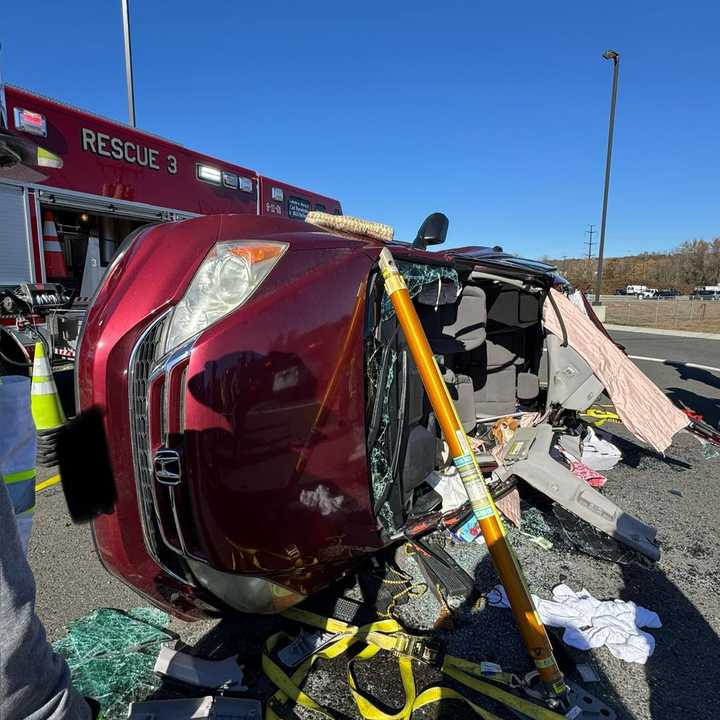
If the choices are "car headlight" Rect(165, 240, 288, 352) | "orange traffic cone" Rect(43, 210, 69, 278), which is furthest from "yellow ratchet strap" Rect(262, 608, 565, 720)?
"orange traffic cone" Rect(43, 210, 69, 278)

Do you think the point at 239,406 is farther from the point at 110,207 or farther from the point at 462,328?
the point at 110,207

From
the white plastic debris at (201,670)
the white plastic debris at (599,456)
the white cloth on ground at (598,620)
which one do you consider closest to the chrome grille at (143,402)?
the white plastic debris at (201,670)

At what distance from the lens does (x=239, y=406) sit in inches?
55.7

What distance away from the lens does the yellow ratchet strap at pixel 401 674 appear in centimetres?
161

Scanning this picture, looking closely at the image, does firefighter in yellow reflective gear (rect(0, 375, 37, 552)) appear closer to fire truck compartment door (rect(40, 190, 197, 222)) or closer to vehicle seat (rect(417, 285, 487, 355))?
vehicle seat (rect(417, 285, 487, 355))

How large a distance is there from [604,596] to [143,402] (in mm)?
2192

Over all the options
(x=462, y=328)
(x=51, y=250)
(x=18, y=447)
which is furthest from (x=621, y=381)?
(x=51, y=250)

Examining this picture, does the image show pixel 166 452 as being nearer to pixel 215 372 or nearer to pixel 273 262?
pixel 215 372

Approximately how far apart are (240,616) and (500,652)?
3.48 feet

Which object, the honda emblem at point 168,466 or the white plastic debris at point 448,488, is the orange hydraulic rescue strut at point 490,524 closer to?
the honda emblem at point 168,466

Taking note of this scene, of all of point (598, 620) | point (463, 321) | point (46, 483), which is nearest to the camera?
point (598, 620)

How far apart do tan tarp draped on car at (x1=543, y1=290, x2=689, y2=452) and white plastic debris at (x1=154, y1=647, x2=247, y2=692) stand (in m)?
2.87

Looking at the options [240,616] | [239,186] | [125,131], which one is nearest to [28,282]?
[125,131]

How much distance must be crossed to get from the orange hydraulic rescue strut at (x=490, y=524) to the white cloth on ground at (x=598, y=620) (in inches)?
18.7
